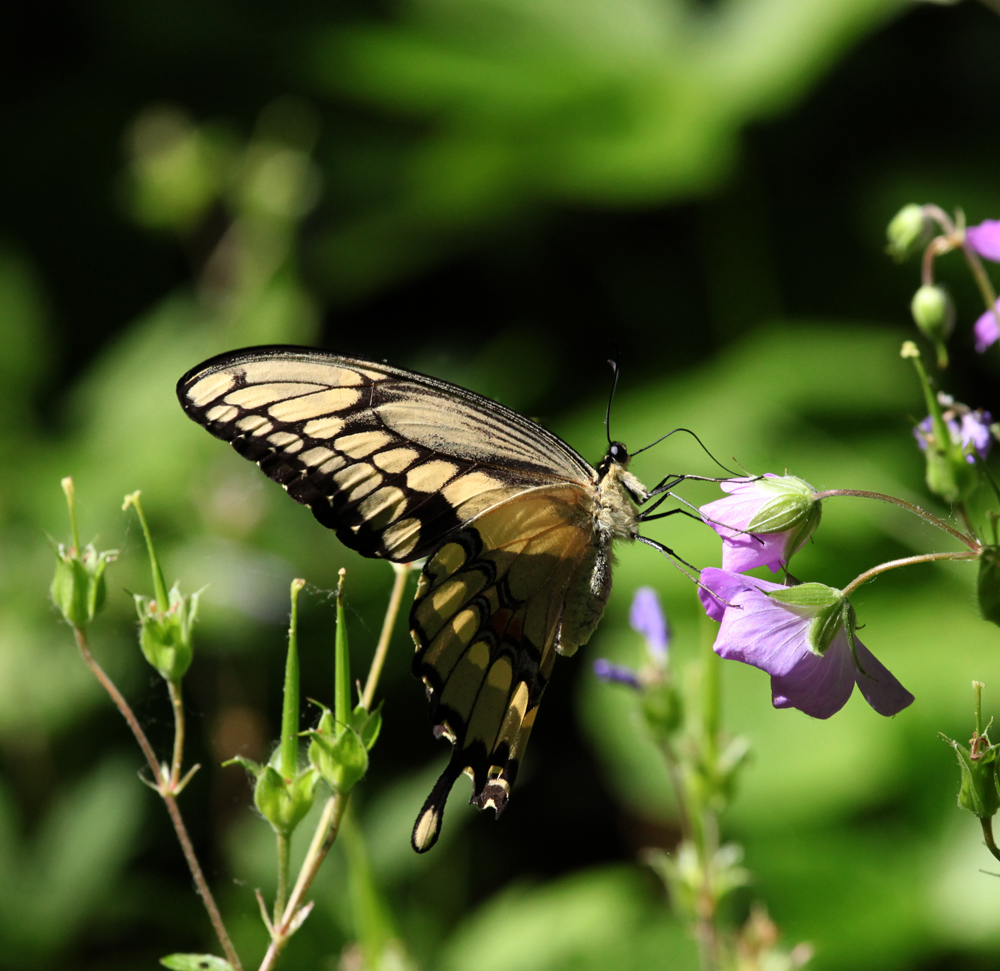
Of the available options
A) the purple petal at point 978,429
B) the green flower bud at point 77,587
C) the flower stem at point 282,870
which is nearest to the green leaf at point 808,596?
the purple petal at point 978,429

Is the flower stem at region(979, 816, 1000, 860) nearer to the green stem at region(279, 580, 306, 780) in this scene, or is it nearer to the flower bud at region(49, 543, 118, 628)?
the green stem at region(279, 580, 306, 780)

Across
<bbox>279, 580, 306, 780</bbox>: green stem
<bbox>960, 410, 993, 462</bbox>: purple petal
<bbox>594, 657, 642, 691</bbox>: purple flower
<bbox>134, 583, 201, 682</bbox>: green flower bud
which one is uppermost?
<bbox>134, 583, 201, 682</bbox>: green flower bud

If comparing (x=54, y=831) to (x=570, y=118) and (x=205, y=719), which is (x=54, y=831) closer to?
(x=205, y=719)

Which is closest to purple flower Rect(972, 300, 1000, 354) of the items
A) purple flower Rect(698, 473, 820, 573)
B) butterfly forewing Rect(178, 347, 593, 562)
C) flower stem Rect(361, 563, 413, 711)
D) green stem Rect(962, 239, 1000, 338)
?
green stem Rect(962, 239, 1000, 338)

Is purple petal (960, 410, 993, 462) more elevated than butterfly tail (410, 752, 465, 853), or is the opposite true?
purple petal (960, 410, 993, 462)

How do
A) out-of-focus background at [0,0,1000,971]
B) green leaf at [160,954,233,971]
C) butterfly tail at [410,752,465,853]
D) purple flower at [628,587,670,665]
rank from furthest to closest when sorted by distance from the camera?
1. out-of-focus background at [0,0,1000,971]
2. purple flower at [628,587,670,665]
3. butterfly tail at [410,752,465,853]
4. green leaf at [160,954,233,971]

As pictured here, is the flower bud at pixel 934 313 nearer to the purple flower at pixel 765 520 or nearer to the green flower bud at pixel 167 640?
the purple flower at pixel 765 520

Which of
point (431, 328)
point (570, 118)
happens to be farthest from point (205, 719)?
point (570, 118)

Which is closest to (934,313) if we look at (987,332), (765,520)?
(987,332)

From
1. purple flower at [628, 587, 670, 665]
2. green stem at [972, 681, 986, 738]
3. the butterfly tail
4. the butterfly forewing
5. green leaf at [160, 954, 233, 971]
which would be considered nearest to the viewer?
green stem at [972, 681, 986, 738]
